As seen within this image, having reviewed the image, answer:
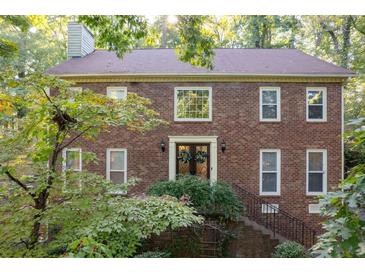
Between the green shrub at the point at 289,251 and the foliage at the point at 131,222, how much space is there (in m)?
2.95

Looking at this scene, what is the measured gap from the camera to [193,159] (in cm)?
762

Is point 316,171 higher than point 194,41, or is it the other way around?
point 194,41

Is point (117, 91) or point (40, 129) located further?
point (117, 91)

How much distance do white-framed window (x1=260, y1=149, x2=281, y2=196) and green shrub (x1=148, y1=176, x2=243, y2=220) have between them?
4.21ft

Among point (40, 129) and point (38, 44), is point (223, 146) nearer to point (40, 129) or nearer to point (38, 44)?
point (40, 129)

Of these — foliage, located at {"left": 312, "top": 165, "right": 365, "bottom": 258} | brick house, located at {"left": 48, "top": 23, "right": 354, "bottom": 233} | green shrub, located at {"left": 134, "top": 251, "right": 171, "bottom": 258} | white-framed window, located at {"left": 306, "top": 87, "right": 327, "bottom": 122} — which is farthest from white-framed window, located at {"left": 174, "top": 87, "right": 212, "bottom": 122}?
foliage, located at {"left": 312, "top": 165, "right": 365, "bottom": 258}

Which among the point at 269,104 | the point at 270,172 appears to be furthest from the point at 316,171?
the point at 269,104

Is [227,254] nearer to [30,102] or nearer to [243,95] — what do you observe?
[243,95]

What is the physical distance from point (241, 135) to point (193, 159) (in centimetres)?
135

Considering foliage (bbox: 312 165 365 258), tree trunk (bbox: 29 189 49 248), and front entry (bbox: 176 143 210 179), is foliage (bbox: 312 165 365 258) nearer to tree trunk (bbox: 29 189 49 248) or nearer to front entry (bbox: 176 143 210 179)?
tree trunk (bbox: 29 189 49 248)

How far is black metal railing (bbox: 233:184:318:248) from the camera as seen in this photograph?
22.6 feet

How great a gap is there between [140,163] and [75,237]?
419 cm

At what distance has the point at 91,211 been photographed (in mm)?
3615
